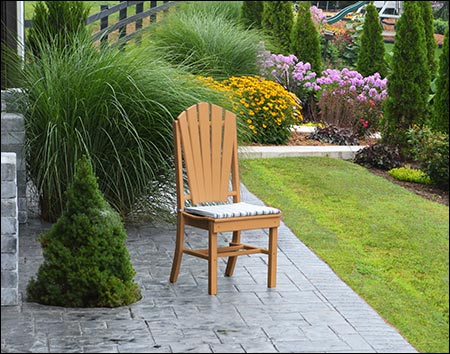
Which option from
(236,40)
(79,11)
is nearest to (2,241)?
(236,40)

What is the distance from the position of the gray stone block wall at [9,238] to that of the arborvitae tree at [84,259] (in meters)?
0.18

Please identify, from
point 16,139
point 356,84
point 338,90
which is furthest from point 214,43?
point 16,139

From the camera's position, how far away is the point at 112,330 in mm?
4695

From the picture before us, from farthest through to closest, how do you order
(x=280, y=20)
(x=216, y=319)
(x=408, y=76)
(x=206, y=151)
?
(x=280, y=20) → (x=408, y=76) → (x=206, y=151) → (x=216, y=319)

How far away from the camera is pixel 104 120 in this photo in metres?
6.79

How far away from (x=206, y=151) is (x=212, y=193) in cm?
28

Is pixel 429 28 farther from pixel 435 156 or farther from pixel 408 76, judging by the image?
pixel 435 156

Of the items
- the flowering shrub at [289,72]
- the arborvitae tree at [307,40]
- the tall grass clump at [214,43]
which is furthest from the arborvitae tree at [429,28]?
the tall grass clump at [214,43]

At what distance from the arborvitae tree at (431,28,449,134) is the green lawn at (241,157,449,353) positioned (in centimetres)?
75

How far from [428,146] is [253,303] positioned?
4.03m

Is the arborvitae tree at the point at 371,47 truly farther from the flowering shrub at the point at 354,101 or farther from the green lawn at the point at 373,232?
the green lawn at the point at 373,232

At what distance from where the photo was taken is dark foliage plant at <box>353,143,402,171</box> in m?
9.74

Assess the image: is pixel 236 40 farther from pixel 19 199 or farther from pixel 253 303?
pixel 253 303

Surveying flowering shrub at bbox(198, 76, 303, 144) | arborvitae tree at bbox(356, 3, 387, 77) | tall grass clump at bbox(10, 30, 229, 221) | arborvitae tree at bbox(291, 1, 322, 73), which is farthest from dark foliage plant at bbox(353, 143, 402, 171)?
tall grass clump at bbox(10, 30, 229, 221)
